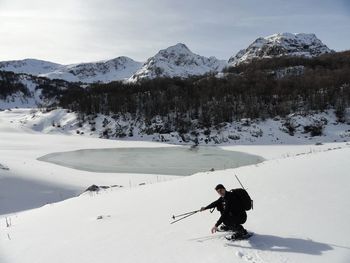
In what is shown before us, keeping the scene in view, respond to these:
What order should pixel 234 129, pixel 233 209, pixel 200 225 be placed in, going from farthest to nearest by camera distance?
pixel 234 129 → pixel 200 225 → pixel 233 209

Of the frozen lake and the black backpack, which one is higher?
the black backpack

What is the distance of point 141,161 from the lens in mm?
48594

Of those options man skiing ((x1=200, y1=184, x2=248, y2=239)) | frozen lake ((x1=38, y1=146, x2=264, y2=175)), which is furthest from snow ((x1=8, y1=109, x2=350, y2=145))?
→ man skiing ((x1=200, y1=184, x2=248, y2=239))

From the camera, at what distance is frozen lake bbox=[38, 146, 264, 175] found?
41.5 m

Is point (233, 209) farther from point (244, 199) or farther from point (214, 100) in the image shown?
point (214, 100)

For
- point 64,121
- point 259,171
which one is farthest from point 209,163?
point 64,121

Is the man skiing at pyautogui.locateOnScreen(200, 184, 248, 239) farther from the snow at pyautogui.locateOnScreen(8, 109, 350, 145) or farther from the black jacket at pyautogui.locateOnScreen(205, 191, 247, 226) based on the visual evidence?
the snow at pyautogui.locateOnScreen(8, 109, 350, 145)

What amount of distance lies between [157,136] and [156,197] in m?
71.1

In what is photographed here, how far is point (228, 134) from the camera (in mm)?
81125

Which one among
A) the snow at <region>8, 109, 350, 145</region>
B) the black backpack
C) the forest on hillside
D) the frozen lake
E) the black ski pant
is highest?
the forest on hillside

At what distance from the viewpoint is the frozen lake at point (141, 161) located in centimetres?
4150

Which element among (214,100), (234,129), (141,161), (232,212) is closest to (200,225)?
(232,212)

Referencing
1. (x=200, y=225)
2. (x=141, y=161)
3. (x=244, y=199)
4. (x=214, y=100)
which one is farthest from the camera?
(x=214, y=100)

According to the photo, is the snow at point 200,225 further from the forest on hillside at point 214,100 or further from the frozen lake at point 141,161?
the forest on hillside at point 214,100
